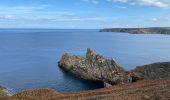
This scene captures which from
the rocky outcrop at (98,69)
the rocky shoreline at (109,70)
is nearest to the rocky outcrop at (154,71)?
the rocky shoreline at (109,70)

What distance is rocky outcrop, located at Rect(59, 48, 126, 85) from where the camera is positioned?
8831cm

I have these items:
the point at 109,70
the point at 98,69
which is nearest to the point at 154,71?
the point at 109,70

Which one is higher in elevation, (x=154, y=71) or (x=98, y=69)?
(x=154, y=71)

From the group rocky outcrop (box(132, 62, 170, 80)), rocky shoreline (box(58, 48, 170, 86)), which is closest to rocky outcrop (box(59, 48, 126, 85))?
rocky shoreline (box(58, 48, 170, 86))

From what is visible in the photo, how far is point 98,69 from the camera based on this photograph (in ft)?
307

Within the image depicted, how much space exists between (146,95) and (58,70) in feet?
273

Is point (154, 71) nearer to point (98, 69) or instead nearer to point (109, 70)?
point (109, 70)

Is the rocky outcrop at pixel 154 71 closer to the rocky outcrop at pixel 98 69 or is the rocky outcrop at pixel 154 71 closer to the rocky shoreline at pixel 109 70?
the rocky shoreline at pixel 109 70

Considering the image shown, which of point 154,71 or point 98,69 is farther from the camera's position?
point 98,69

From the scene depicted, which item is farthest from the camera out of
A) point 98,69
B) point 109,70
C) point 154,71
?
point 98,69

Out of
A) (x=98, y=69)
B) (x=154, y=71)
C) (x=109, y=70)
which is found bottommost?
(x=98, y=69)

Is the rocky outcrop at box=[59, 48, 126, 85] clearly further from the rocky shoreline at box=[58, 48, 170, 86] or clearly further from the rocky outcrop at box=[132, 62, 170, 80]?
the rocky outcrop at box=[132, 62, 170, 80]

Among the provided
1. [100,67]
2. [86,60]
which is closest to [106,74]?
[100,67]

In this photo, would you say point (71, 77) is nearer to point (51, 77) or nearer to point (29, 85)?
point (51, 77)
